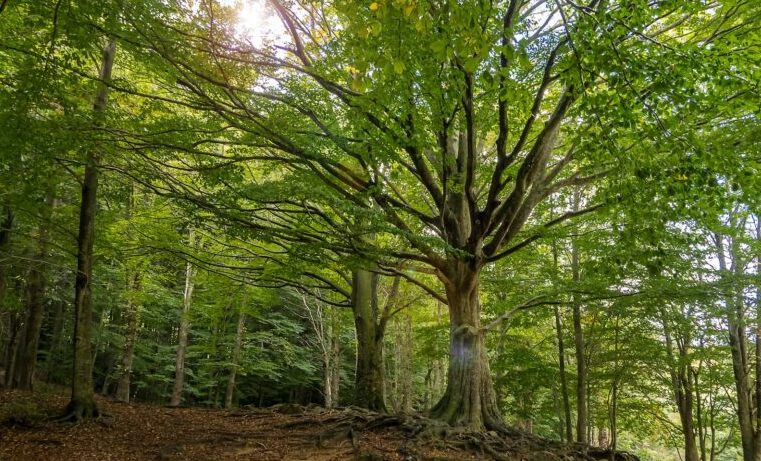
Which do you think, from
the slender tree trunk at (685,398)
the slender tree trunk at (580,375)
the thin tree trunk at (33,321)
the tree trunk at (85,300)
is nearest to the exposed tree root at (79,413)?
the tree trunk at (85,300)

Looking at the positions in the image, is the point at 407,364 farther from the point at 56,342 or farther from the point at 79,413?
the point at 56,342

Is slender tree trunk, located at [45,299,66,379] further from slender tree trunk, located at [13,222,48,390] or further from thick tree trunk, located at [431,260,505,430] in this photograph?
thick tree trunk, located at [431,260,505,430]

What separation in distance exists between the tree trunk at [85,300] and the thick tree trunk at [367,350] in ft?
17.6

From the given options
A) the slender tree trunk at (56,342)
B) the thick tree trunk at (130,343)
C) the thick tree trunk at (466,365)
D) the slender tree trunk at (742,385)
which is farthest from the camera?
the slender tree trunk at (56,342)

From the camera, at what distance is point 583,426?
11.2m

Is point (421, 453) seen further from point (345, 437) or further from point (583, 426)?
point (583, 426)

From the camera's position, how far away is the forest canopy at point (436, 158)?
3953 millimetres

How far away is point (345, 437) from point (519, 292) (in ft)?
22.4

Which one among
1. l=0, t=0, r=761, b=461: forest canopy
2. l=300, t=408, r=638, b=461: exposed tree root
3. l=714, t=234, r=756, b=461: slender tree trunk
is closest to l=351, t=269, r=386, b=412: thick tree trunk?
l=0, t=0, r=761, b=461: forest canopy

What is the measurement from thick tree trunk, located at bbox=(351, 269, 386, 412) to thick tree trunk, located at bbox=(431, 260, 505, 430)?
6.47ft

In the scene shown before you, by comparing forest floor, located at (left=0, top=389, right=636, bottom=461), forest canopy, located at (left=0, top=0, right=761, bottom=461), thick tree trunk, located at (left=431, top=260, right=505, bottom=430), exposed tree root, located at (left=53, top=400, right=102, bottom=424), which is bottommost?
forest floor, located at (left=0, top=389, right=636, bottom=461)

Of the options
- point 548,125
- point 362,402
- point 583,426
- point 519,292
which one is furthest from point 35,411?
point 583,426

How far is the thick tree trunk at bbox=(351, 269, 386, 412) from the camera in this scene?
403 inches

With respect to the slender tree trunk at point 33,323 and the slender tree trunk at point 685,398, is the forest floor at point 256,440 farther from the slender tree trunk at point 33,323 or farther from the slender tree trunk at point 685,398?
the slender tree trunk at point 685,398
